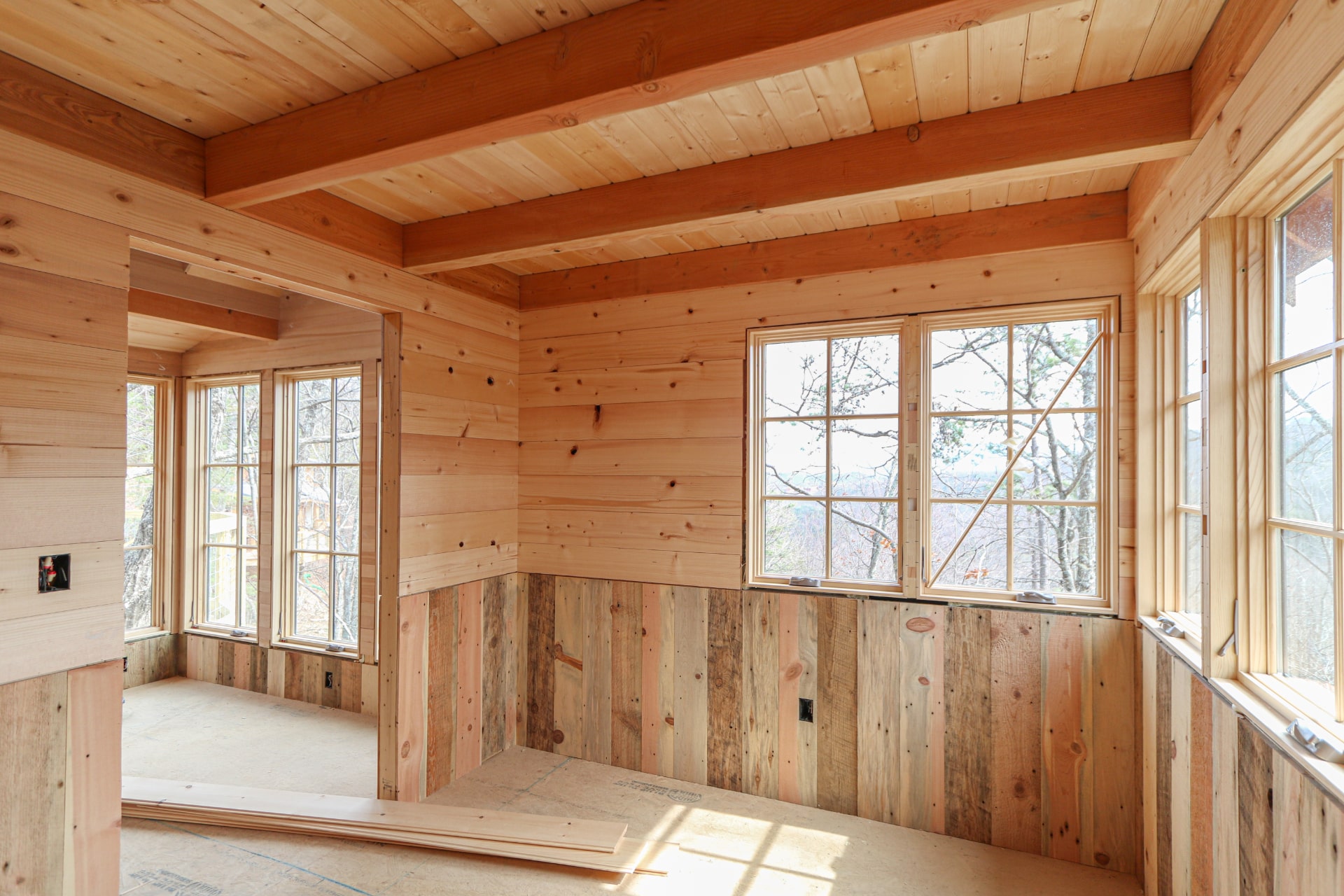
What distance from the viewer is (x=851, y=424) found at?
3.21m

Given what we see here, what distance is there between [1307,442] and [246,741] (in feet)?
15.7

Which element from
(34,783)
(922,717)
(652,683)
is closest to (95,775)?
(34,783)

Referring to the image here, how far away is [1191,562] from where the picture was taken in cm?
234

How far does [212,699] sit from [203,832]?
204 cm

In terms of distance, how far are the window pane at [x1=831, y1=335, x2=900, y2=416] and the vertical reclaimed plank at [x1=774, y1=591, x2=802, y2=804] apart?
3.03 ft

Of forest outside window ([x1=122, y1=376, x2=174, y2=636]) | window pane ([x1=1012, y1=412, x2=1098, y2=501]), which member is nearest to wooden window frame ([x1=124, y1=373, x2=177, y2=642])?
forest outside window ([x1=122, y1=376, x2=174, y2=636])

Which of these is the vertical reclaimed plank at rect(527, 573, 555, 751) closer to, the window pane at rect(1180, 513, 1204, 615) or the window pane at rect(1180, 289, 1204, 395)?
the window pane at rect(1180, 513, 1204, 615)

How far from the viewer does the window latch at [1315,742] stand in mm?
1307

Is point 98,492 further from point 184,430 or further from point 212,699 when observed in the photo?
point 184,430

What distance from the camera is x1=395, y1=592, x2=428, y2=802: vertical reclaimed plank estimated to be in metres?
3.14

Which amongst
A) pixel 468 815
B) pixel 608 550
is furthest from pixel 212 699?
pixel 608 550

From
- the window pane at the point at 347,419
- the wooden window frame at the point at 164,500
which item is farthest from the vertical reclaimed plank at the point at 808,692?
the wooden window frame at the point at 164,500

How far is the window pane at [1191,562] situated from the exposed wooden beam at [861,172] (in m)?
1.21

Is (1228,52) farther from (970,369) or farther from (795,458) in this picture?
(795,458)
